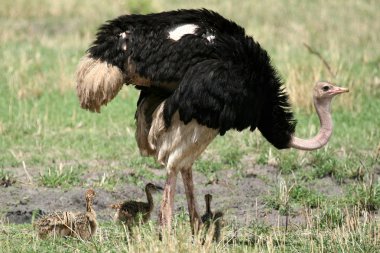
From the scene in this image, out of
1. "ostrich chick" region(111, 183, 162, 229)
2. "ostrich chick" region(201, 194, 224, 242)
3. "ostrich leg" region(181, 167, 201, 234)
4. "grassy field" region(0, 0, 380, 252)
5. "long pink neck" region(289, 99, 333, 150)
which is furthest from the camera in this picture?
"long pink neck" region(289, 99, 333, 150)

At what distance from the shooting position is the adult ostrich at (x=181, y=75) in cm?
582

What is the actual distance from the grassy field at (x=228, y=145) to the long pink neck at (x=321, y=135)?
0.45 metres

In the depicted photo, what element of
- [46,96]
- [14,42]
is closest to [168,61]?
[46,96]

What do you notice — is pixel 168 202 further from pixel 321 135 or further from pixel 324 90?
pixel 324 90

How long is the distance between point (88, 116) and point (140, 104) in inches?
122

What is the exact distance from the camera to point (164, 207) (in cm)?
607

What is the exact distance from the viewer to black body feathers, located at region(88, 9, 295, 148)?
5797 millimetres

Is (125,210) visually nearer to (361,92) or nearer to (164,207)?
(164,207)

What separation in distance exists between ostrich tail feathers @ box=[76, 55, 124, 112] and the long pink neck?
4.52ft

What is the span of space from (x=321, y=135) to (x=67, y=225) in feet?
6.17

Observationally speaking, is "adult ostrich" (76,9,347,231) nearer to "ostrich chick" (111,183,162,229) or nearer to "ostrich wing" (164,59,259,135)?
"ostrich wing" (164,59,259,135)

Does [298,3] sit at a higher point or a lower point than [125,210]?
higher

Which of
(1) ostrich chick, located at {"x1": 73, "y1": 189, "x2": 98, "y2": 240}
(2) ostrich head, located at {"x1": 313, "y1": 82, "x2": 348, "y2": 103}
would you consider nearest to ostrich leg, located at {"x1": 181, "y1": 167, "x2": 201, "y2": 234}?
(1) ostrich chick, located at {"x1": 73, "y1": 189, "x2": 98, "y2": 240}

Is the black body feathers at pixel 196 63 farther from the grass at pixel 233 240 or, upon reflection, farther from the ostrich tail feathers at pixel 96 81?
the grass at pixel 233 240
